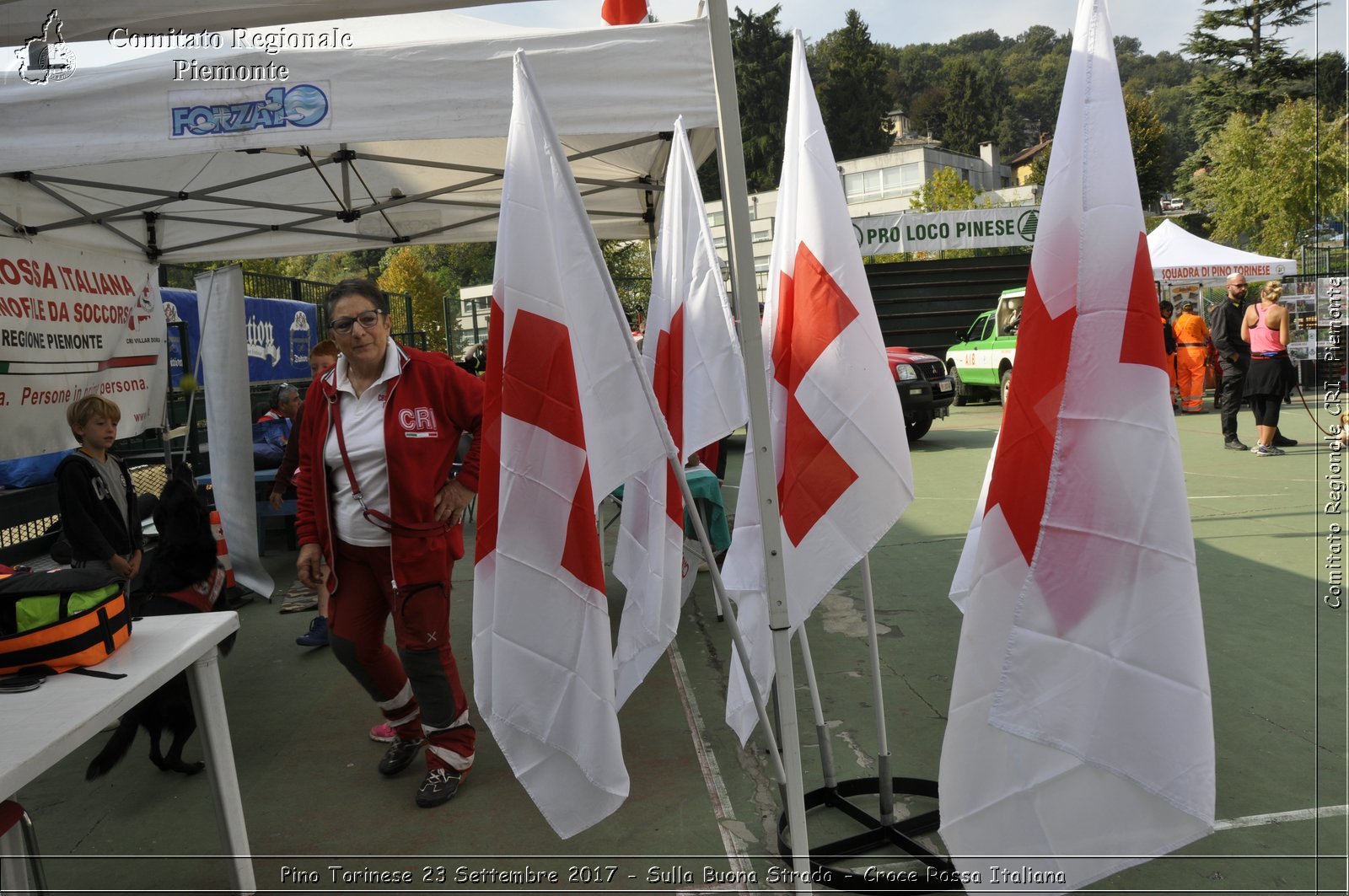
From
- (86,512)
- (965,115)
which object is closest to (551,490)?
(86,512)

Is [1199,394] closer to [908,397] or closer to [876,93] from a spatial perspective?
[908,397]

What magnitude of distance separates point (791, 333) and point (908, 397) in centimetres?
1047

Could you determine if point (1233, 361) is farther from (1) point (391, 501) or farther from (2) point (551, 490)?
(2) point (551, 490)

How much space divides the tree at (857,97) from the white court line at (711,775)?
82119 mm

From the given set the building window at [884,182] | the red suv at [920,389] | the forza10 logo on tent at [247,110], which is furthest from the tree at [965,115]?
the forza10 logo on tent at [247,110]

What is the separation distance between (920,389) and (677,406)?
9735mm

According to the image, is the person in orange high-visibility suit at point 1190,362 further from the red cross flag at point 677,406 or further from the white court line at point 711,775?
the red cross flag at point 677,406

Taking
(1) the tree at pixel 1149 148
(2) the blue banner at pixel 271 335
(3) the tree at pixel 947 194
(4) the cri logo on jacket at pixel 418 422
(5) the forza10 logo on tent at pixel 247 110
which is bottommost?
(4) the cri logo on jacket at pixel 418 422

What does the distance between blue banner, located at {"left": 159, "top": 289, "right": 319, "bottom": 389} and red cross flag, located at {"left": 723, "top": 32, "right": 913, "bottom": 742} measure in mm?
9019

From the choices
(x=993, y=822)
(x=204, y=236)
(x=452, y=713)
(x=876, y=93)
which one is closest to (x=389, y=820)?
(x=452, y=713)

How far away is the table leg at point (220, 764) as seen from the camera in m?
2.94

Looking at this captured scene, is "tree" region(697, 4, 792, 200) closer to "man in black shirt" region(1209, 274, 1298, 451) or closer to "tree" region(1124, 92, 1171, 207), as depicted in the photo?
"tree" region(1124, 92, 1171, 207)

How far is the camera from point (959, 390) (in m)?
19.3

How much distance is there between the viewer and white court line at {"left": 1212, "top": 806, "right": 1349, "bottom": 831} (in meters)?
3.14
